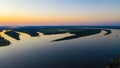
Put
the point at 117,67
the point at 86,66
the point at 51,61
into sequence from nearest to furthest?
the point at 117,67
the point at 86,66
the point at 51,61

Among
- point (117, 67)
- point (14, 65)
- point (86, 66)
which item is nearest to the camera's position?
point (117, 67)

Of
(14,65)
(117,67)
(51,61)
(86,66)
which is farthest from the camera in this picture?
(51,61)

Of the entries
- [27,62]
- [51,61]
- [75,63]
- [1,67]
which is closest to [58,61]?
[51,61]

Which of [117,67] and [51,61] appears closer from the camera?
[117,67]

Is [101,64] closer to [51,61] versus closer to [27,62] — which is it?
[51,61]

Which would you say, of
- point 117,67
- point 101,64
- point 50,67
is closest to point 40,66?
point 50,67

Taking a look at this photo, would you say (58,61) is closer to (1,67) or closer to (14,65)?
(14,65)

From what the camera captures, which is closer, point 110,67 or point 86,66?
point 110,67

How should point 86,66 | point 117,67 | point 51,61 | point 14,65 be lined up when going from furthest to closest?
1. point 51,61
2. point 14,65
3. point 86,66
4. point 117,67
